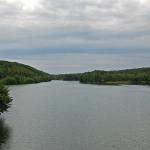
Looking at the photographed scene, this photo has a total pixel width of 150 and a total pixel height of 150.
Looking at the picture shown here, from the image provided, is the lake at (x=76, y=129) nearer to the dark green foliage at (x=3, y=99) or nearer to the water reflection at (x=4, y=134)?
the water reflection at (x=4, y=134)

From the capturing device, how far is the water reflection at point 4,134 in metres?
51.3

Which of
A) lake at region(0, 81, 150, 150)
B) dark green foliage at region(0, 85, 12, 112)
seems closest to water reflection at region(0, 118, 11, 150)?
lake at region(0, 81, 150, 150)

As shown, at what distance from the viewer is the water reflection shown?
168ft

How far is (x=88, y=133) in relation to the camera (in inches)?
2397

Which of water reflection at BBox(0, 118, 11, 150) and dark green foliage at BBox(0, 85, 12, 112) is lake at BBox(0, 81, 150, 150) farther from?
dark green foliage at BBox(0, 85, 12, 112)

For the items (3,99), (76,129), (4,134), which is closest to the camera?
(4,134)

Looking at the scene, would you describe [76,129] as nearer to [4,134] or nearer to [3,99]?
[4,134]

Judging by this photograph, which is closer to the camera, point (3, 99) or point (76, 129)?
point (76, 129)

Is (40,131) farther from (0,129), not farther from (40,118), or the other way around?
(40,118)

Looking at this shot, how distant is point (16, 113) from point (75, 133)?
25.1 meters

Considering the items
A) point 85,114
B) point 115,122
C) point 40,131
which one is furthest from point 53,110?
point 40,131

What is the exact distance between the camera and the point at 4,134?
5812 centimetres

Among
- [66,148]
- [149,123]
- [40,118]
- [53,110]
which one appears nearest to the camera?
[66,148]

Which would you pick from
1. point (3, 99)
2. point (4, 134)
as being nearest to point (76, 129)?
point (4, 134)
